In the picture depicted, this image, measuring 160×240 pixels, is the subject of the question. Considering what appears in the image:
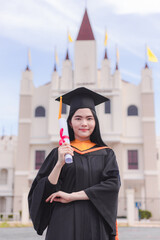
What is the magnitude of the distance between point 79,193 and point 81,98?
1.00 meters

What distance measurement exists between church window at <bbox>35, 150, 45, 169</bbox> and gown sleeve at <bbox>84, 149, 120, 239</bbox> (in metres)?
22.5

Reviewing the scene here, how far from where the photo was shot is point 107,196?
104 inches

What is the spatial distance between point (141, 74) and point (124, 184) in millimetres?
9414

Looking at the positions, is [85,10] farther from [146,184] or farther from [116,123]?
[146,184]

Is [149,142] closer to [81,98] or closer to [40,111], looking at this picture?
[40,111]

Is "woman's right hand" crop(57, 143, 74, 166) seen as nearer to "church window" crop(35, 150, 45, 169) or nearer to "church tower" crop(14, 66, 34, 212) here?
"church tower" crop(14, 66, 34, 212)

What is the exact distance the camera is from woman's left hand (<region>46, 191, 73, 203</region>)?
8.51 ft

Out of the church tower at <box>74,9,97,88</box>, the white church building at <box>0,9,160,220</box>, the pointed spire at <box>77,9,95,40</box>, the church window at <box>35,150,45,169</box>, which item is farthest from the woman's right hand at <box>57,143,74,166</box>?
the pointed spire at <box>77,9,95,40</box>

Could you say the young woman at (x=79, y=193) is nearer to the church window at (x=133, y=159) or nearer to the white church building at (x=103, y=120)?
the white church building at (x=103, y=120)

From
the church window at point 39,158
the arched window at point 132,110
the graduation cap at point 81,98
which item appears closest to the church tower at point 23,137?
the church window at point 39,158

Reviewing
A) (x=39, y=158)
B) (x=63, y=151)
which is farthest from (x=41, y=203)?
(x=39, y=158)

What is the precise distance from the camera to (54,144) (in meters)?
24.8

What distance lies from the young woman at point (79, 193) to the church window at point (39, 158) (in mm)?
22301

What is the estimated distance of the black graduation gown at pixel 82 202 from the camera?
256 centimetres
